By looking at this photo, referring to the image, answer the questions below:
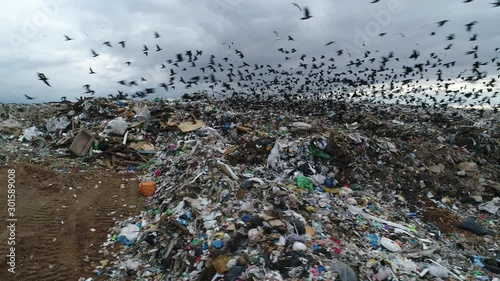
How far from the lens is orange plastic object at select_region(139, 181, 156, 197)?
19.4 ft

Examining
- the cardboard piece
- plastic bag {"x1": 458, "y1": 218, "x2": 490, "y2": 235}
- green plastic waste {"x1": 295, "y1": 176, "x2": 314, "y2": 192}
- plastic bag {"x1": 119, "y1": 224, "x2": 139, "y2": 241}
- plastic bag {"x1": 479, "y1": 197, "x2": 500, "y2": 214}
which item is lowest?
plastic bag {"x1": 119, "y1": 224, "x2": 139, "y2": 241}

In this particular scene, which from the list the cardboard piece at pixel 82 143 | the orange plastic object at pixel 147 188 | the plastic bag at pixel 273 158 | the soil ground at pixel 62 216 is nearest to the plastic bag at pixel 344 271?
the soil ground at pixel 62 216

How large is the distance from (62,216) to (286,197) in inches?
137

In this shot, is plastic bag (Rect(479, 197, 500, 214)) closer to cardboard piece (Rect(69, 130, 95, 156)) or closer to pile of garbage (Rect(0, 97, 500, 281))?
pile of garbage (Rect(0, 97, 500, 281))

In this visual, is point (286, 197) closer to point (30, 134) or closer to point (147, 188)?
point (147, 188)

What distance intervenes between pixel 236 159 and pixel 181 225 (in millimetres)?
2555

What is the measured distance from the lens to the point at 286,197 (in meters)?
4.48

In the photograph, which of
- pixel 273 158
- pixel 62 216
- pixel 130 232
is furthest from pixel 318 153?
pixel 62 216

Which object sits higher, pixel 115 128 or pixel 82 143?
pixel 115 128

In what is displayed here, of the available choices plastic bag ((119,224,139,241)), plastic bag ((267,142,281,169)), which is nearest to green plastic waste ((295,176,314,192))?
plastic bag ((267,142,281,169))

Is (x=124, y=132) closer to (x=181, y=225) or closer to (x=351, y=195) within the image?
(x=181, y=225)

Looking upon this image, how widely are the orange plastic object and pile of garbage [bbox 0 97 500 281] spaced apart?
0.02 metres

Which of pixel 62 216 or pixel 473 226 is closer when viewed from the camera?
pixel 62 216

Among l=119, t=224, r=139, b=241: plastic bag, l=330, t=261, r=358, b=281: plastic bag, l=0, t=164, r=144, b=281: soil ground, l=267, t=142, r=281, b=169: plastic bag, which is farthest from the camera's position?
l=267, t=142, r=281, b=169: plastic bag
